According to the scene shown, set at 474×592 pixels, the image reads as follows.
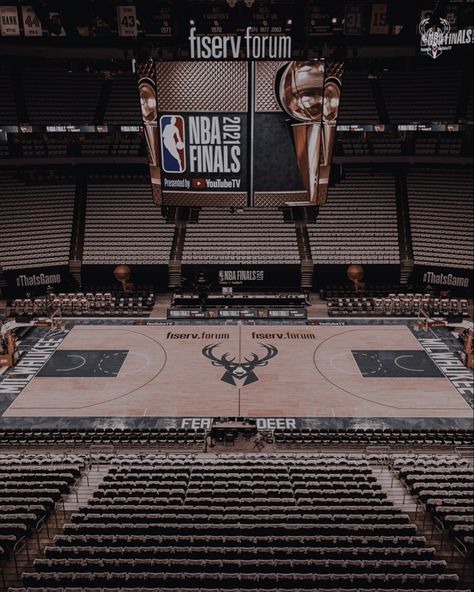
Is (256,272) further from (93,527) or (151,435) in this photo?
(93,527)

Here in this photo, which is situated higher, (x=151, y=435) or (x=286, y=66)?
(x=286, y=66)

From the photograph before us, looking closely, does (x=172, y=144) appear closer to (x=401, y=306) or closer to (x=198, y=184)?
(x=198, y=184)

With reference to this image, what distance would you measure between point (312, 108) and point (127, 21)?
13740 millimetres

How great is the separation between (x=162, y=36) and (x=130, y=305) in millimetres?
15235

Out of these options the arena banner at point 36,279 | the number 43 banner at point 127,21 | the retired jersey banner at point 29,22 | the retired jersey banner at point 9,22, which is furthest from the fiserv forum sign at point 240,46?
the arena banner at point 36,279

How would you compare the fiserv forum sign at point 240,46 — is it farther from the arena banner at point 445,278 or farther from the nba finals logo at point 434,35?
the arena banner at point 445,278

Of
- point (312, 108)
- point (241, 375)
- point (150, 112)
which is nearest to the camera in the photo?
point (312, 108)

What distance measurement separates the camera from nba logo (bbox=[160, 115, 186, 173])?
1723 cm

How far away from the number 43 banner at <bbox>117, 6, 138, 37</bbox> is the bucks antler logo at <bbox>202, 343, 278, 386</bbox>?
16.1 meters

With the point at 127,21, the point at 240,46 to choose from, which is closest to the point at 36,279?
the point at 127,21

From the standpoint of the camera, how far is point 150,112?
17.3 meters

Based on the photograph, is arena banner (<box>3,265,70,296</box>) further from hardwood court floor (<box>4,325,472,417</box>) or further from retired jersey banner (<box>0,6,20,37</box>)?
retired jersey banner (<box>0,6,20,37</box>)

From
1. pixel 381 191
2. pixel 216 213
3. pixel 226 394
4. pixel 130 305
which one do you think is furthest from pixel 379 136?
pixel 226 394

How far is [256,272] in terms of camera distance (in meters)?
34.5
